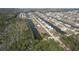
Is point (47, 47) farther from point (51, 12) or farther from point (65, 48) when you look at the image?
point (51, 12)

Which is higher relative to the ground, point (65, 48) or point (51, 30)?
point (51, 30)

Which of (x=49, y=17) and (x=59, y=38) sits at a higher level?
(x=49, y=17)
